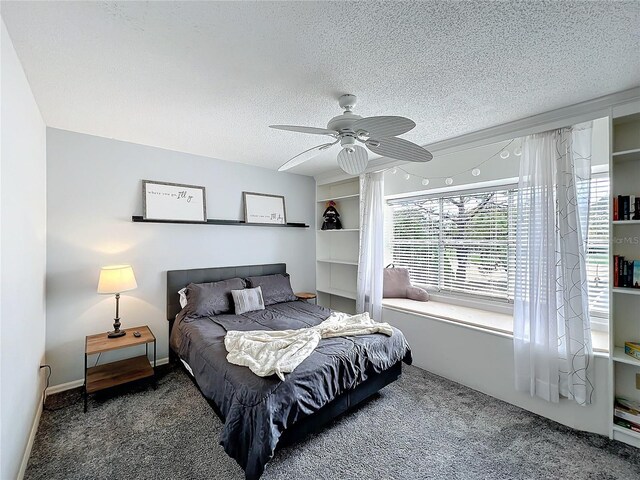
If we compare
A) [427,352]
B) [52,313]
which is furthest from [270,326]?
[52,313]

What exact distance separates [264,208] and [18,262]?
8.59ft

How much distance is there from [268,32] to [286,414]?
206 centimetres

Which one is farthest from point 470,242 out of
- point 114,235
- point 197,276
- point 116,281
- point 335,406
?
point 114,235

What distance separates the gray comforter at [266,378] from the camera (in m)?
1.58

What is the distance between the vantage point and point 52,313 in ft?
8.52

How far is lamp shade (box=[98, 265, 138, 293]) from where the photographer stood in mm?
2521

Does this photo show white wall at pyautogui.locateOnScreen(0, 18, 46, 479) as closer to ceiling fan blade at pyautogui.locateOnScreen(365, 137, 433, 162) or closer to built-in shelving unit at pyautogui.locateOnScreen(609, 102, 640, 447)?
ceiling fan blade at pyautogui.locateOnScreen(365, 137, 433, 162)

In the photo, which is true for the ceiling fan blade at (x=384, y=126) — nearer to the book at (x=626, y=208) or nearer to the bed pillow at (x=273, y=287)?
the book at (x=626, y=208)

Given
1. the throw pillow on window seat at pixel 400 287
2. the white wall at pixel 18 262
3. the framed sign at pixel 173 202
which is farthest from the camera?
the throw pillow on window seat at pixel 400 287

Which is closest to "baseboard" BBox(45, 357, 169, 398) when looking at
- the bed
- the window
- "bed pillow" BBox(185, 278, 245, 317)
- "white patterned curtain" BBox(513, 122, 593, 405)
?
the bed

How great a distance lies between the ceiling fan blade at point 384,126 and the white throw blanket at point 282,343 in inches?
60.4

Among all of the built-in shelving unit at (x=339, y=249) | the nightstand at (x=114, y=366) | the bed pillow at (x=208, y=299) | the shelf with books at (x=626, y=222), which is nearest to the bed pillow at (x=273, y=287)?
the bed pillow at (x=208, y=299)

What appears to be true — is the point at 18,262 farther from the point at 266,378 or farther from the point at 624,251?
the point at 624,251

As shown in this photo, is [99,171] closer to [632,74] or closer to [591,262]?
[632,74]
